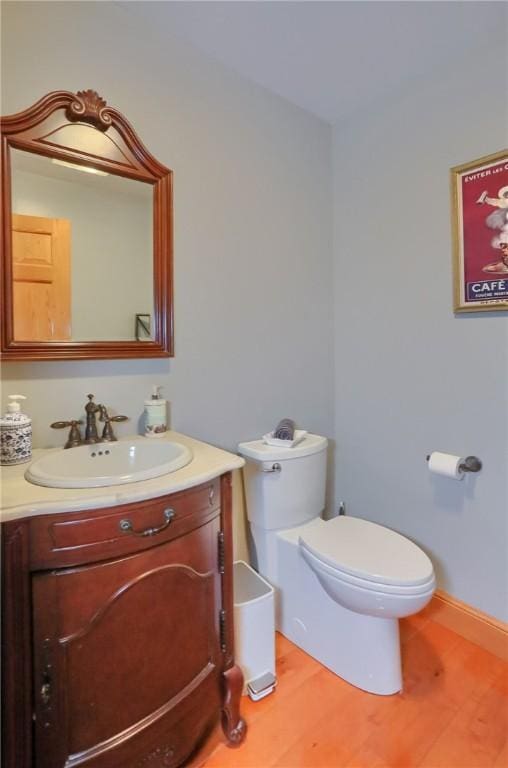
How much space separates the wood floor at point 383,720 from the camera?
3.74ft

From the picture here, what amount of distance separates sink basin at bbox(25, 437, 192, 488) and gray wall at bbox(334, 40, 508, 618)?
1106mm

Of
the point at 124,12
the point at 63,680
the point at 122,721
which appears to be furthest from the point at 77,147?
the point at 122,721

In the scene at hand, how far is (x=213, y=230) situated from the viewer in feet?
5.23

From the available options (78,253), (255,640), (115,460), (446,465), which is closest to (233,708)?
(255,640)

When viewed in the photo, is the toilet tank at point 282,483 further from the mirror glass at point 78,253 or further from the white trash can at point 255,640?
the mirror glass at point 78,253

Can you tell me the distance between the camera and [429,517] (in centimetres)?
174

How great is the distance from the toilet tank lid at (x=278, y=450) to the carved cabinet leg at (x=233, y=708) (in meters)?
0.70

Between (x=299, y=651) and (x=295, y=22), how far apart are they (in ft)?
7.75

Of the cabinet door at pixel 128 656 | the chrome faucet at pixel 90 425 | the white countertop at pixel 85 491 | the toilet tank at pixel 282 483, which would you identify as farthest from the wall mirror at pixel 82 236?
the cabinet door at pixel 128 656

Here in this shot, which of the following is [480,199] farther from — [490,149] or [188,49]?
[188,49]

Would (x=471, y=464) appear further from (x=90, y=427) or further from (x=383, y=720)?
(x=90, y=427)

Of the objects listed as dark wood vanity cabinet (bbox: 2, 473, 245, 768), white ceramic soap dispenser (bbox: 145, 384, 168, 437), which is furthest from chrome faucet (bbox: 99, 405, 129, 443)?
dark wood vanity cabinet (bbox: 2, 473, 245, 768)

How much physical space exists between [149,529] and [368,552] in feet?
2.73

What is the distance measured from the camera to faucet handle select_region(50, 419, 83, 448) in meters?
1.24
